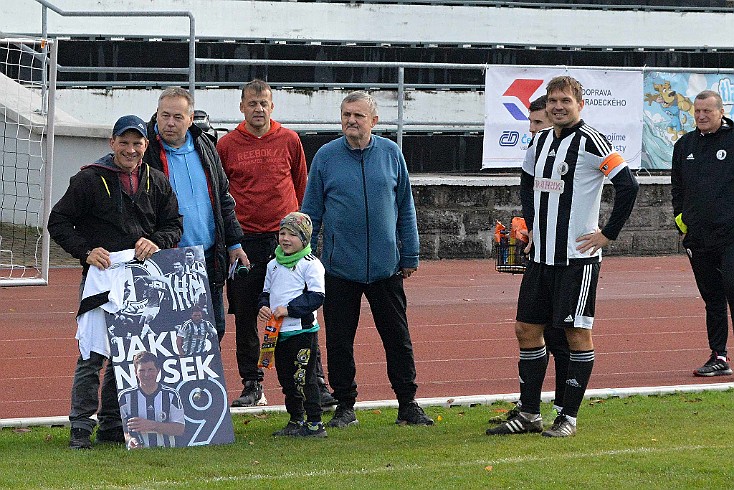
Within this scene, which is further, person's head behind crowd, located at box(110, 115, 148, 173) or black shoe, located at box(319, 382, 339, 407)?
black shoe, located at box(319, 382, 339, 407)

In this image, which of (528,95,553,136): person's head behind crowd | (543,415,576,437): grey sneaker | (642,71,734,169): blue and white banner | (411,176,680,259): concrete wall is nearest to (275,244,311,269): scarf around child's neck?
(543,415,576,437): grey sneaker

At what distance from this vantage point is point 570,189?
792cm

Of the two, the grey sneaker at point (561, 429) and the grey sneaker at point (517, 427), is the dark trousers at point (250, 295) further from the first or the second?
the grey sneaker at point (561, 429)

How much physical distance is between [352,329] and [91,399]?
70.8 inches

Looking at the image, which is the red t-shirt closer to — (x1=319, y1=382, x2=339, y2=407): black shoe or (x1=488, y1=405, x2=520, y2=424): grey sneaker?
(x1=319, y1=382, x2=339, y2=407): black shoe

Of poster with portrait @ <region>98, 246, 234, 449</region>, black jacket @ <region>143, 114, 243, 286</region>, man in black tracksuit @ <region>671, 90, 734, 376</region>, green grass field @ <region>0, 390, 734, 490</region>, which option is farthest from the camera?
man in black tracksuit @ <region>671, 90, 734, 376</region>

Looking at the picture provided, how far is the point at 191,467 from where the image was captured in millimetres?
7043

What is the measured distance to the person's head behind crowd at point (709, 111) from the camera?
10.4 meters

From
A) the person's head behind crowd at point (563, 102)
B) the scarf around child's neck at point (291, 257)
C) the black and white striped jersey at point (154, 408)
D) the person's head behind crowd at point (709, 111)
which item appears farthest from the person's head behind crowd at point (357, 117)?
the person's head behind crowd at point (709, 111)

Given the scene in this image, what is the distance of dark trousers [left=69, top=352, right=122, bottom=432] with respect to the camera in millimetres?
7617

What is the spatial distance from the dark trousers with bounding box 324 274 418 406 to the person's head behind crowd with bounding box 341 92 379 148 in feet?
3.04

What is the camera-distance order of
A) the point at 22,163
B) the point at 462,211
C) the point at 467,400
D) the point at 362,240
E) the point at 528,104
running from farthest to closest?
the point at 462,211
the point at 528,104
the point at 22,163
the point at 467,400
the point at 362,240

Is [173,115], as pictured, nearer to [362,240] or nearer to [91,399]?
[362,240]

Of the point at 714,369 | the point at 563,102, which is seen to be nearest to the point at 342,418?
the point at 563,102
